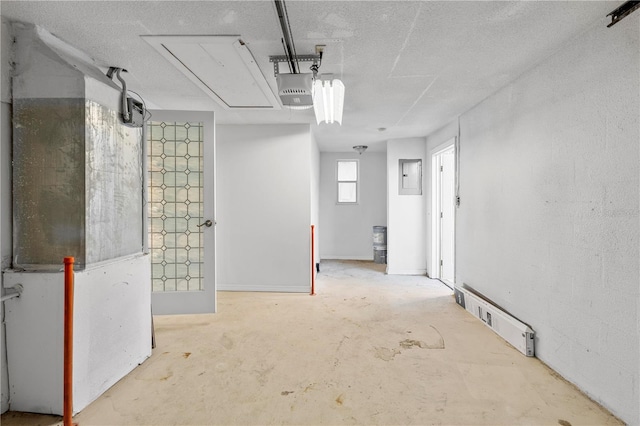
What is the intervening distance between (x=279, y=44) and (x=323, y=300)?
3.09m

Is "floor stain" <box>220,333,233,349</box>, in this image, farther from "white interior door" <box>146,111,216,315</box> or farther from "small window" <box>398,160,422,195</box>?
"small window" <box>398,160,422,195</box>

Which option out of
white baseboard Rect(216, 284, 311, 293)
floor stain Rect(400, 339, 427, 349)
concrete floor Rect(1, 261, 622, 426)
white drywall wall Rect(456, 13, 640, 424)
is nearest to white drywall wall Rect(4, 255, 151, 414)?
concrete floor Rect(1, 261, 622, 426)

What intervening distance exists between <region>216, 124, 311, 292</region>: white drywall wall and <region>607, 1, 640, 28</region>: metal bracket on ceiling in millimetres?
3306

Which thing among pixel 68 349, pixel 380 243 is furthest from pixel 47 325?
pixel 380 243

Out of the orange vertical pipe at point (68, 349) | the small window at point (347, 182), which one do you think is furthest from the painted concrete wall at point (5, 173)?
the small window at point (347, 182)

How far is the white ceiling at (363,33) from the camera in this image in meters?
1.84

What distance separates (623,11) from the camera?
181cm

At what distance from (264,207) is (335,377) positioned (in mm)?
2817

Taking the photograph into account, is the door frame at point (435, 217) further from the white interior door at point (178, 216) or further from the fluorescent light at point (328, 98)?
the white interior door at point (178, 216)

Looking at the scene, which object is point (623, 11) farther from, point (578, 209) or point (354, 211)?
point (354, 211)

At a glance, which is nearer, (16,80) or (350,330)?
(16,80)

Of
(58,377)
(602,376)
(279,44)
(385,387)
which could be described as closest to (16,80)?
(279,44)

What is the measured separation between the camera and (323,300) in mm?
4211

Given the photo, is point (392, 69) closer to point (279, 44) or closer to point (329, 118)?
point (329, 118)
